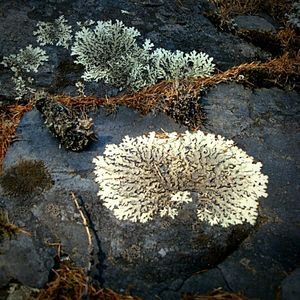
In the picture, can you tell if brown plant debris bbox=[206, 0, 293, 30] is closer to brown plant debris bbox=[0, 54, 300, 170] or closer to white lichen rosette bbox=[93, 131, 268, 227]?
brown plant debris bbox=[0, 54, 300, 170]

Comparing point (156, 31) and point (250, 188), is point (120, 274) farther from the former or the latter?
point (156, 31)

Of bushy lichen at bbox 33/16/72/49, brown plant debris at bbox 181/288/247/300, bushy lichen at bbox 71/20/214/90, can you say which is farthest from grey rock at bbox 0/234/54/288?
bushy lichen at bbox 33/16/72/49

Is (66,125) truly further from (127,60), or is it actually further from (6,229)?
(127,60)

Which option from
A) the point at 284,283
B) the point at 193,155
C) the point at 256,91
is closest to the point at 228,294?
the point at 284,283

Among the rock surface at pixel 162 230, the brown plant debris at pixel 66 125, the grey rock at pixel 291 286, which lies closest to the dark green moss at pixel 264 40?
the rock surface at pixel 162 230

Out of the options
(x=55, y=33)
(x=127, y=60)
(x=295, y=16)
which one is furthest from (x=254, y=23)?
(x=55, y=33)

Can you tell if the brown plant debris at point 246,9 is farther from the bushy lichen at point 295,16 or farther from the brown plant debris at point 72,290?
the brown plant debris at point 72,290
